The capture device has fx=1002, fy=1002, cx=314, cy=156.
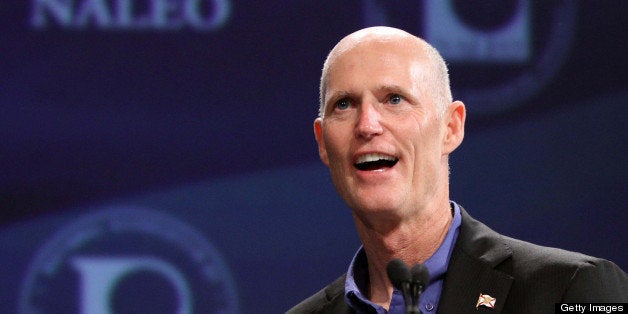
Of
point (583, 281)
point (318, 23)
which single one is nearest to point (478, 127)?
point (318, 23)

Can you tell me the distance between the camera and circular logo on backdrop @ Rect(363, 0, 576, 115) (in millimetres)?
4227

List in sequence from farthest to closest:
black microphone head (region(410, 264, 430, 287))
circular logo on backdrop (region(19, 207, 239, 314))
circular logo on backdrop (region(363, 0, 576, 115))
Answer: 1. circular logo on backdrop (region(363, 0, 576, 115))
2. circular logo on backdrop (region(19, 207, 239, 314))
3. black microphone head (region(410, 264, 430, 287))

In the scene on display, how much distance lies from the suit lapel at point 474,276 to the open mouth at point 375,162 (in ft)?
0.95

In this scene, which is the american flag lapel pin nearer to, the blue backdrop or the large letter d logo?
the blue backdrop

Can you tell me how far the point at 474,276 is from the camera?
8.00 feet

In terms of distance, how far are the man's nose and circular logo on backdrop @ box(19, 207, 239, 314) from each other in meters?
1.82

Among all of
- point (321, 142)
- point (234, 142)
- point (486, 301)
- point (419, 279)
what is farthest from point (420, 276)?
point (234, 142)

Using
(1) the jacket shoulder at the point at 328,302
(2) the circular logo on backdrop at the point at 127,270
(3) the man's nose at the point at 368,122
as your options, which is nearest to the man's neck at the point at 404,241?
(1) the jacket shoulder at the point at 328,302

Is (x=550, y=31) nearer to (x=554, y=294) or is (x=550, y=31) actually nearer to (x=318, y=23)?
(x=318, y=23)

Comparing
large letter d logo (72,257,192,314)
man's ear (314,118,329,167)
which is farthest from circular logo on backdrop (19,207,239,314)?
man's ear (314,118,329,167)

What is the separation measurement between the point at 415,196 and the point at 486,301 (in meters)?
0.31

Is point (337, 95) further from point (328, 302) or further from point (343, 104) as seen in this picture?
point (328, 302)

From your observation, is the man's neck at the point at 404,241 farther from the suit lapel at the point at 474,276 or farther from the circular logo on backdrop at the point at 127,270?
the circular logo on backdrop at the point at 127,270

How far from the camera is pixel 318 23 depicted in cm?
432
